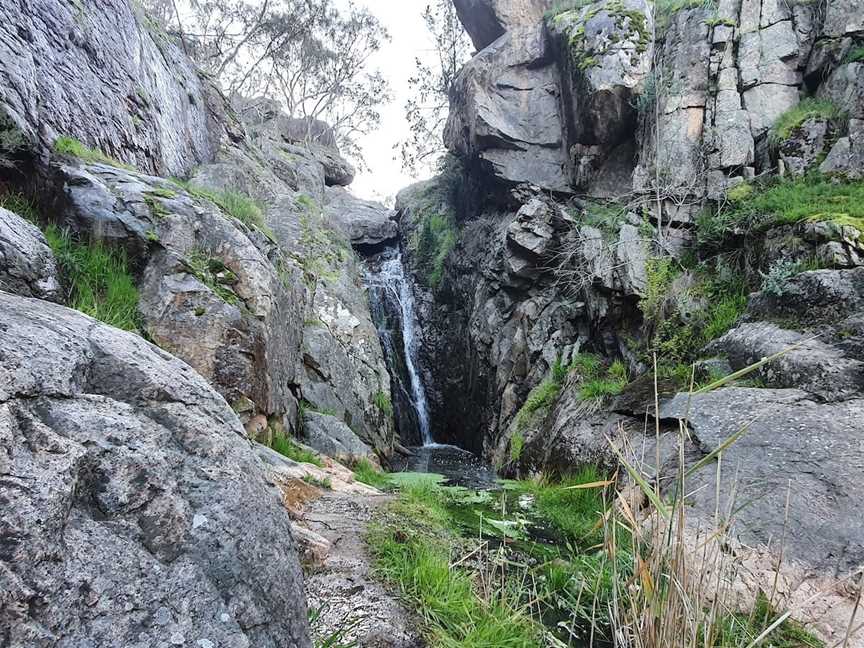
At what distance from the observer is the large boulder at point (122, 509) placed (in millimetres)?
1118

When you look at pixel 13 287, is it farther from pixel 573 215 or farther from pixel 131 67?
pixel 573 215

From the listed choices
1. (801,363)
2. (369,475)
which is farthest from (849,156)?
(369,475)

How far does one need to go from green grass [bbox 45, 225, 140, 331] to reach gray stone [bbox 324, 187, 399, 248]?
1554 centimetres

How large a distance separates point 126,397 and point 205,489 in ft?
1.56

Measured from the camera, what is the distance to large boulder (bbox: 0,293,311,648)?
1.12 metres

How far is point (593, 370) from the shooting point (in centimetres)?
879

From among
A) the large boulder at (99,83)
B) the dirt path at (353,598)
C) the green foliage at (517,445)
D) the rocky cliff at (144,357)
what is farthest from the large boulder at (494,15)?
the dirt path at (353,598)

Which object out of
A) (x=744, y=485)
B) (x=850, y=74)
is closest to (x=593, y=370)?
(x=744, y=485)

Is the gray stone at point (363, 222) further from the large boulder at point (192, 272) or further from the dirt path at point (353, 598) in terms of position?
the dirt path at point (353, 598)

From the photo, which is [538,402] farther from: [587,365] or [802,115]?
[802,115]

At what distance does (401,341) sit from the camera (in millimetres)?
15297

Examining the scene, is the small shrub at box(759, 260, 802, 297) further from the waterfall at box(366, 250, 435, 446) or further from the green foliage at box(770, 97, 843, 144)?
the waterfall at box(366, 250, 435, 446)

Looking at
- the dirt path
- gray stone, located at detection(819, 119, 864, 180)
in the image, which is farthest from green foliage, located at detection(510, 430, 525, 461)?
gray stone, located at detection(819, 119, 864, 180)

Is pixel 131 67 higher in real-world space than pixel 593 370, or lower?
higher
